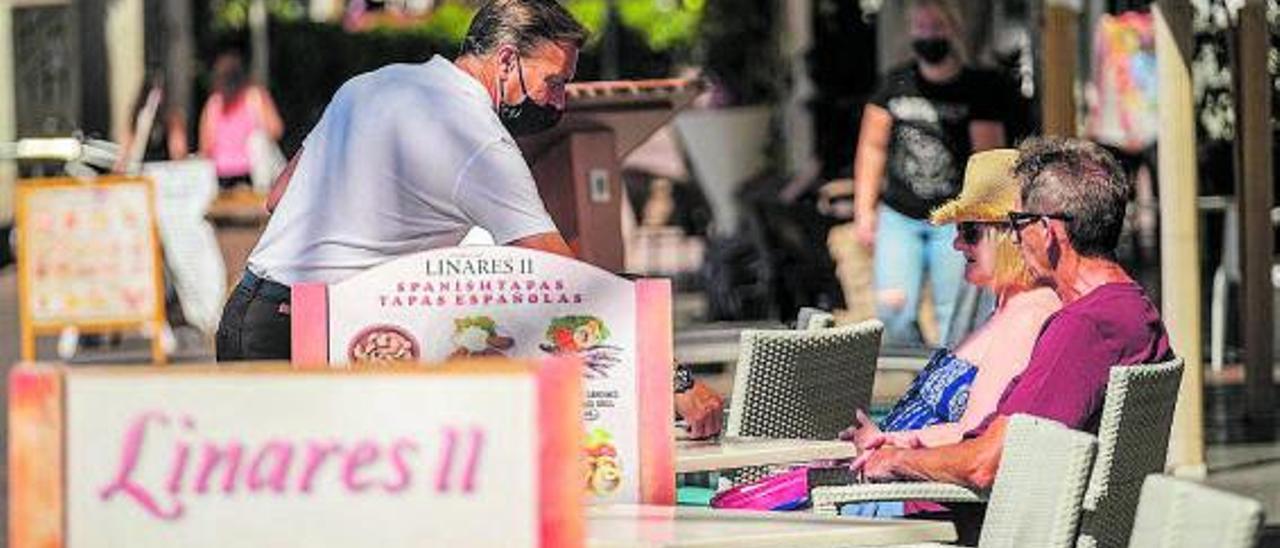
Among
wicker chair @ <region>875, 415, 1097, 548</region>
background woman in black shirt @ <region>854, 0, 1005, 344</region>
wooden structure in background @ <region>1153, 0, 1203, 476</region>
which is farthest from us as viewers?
background woman in black shirt @ <region>854, 0, 1005, 344</region>

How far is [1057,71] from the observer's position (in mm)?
11680

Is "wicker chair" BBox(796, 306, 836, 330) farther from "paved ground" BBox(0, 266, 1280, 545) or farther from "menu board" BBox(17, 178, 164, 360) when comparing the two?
"menu board" BBox(17, 178, 164, 360)

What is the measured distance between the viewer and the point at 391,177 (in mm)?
7242

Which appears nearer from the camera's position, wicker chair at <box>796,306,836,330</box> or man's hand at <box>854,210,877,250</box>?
wicker chair at <box>796,306,836,330</box>

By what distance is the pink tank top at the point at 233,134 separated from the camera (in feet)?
70.9

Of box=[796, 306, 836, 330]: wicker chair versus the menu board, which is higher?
the menu board

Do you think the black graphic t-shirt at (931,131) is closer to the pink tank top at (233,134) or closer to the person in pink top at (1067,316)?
the person in pink top at (1067,316)

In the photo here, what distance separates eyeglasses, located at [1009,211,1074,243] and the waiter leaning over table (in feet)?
3.03

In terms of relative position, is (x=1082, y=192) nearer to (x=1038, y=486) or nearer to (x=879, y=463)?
(x=879, y=463)

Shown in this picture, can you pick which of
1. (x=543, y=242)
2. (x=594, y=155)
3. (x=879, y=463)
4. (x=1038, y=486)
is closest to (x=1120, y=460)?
(x=879, y=463)

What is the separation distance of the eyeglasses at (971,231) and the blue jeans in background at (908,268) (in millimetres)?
5344

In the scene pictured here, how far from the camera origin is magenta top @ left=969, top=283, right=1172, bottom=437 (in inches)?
250

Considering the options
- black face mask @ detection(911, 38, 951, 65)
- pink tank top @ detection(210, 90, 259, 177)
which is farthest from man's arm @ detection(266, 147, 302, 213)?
pink tank top @ detection(210, 90, 259, 177)

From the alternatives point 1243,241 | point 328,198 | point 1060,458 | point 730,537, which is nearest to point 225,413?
point 730,537
